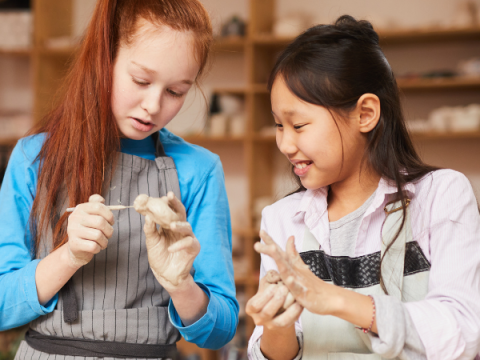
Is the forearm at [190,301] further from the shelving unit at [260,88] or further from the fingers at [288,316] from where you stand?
the shelving unit at [260,88]

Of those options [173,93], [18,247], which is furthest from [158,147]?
[18,247]

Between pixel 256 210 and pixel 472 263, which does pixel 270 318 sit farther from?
pixel 256 210

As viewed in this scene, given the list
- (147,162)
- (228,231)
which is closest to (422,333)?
(228,231)

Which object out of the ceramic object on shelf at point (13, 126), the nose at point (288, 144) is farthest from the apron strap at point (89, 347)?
the ceramic object on shelf at point (13, 126)

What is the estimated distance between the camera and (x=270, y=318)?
0.84 metres

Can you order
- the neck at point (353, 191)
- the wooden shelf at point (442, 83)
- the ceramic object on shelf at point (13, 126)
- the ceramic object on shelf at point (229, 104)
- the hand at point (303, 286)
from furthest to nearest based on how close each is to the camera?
the ceramic object on shelf at point (13, 126), the ceramic object on shelf at point (229, 104), the wooden shelf at point (442, 83), the neck at point (353, 191), the hand at point (303, 286)

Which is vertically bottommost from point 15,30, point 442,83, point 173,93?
point 173,93

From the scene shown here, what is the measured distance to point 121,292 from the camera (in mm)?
1069

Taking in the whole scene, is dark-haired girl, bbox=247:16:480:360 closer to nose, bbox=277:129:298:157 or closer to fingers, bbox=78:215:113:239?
nose, bbox=277:129:298:157

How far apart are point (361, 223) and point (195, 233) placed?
0.40m

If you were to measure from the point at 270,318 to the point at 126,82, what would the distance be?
1.96 feet

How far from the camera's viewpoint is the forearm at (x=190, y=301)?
977mm

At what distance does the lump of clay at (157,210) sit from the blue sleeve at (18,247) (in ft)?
1.10

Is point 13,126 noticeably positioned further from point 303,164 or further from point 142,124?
point 303,164
